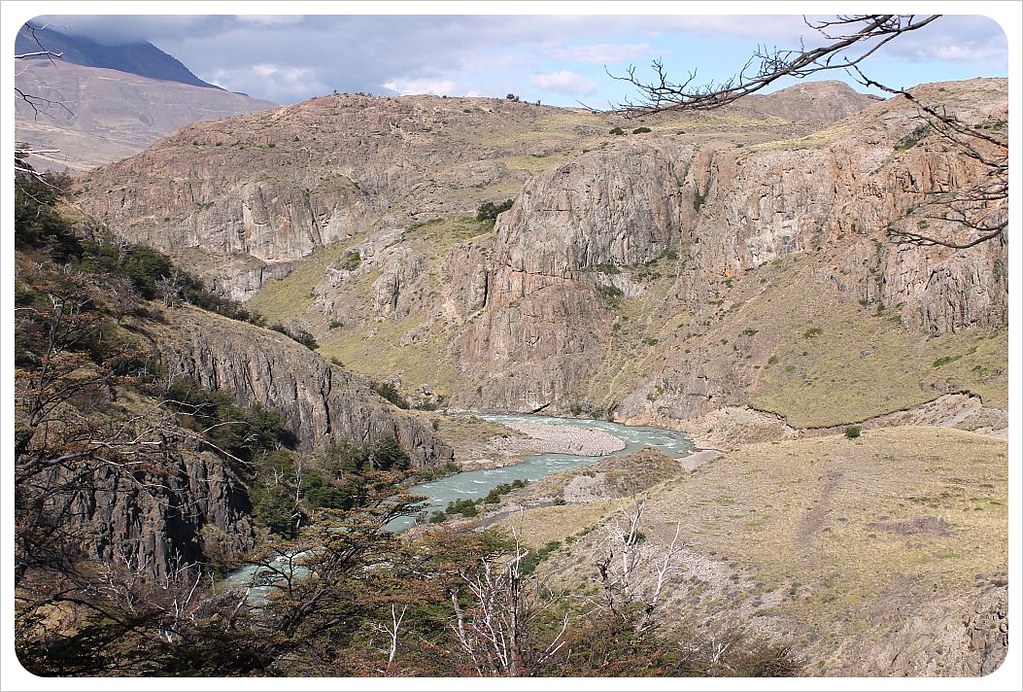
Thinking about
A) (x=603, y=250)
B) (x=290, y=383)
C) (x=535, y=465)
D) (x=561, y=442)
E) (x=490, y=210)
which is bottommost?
(x=561, y=442)

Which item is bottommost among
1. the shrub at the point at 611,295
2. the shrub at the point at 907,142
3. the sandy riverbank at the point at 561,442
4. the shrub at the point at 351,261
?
the sandy riverbank at the point at 561,442

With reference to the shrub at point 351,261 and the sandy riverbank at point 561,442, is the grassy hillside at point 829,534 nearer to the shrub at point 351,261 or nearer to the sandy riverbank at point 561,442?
the sandy riverbank at point 561,442

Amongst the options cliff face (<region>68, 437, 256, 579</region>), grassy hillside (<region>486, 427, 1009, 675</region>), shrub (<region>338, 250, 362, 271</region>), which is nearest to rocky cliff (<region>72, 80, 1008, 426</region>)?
shrub (<region>338, 250, 362, 271</region>)

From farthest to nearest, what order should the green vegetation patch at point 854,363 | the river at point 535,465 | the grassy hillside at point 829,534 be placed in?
the green vegetation patch at point 854,363 → the river at point 535,465 → the grassy hillside at point 829,534

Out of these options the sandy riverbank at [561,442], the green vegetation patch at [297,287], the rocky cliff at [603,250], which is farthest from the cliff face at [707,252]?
the green vegetation patch at [297,287]

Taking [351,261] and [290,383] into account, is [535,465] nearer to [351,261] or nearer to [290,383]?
[290,383]

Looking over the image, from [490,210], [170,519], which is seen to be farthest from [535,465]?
[490,210]

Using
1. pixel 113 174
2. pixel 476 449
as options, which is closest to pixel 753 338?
pixel 476 449

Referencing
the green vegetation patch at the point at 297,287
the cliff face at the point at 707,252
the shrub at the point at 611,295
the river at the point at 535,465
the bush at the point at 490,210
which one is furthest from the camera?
the green vegetation patch at the point at 297,287

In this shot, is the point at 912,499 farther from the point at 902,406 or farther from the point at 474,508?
the point at 902,406
